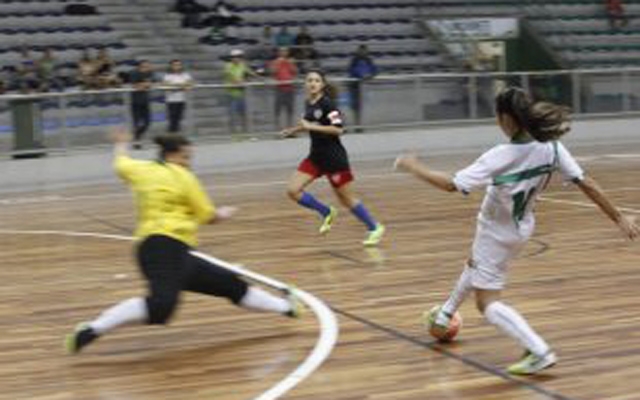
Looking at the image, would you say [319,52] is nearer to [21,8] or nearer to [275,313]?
[21,8]

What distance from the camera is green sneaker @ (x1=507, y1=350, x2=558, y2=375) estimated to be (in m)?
6.79

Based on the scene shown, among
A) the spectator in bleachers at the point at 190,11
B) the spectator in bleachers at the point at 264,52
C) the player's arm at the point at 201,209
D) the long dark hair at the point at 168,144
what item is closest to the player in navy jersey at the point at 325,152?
the long dark hair at the point at 168,144

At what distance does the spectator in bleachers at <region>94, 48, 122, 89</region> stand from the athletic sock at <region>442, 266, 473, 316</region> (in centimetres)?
1520

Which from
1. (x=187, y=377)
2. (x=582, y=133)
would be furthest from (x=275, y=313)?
(x=582, y=133)

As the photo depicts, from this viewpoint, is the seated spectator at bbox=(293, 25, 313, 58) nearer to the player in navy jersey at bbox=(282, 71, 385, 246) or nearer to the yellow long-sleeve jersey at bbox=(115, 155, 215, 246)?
the player in navy jersey at bbox=(282, 71, 385, 246)

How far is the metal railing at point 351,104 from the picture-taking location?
65.3 ft

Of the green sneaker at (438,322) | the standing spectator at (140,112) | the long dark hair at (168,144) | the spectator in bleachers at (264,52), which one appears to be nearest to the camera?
the green sneaker at (438,322)

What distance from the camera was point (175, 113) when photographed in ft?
68.3

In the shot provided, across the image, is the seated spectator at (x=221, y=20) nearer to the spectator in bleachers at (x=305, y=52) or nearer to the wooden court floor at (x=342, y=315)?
the spectator in bleachers at (x=305, y=52)

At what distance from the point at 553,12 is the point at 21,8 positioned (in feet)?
46.6

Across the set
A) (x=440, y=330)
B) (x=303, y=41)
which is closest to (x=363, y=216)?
(x=440, y=330)

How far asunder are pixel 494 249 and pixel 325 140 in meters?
5.65

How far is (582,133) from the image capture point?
2534cm

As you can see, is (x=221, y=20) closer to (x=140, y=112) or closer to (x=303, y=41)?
(x=303, y=41)
